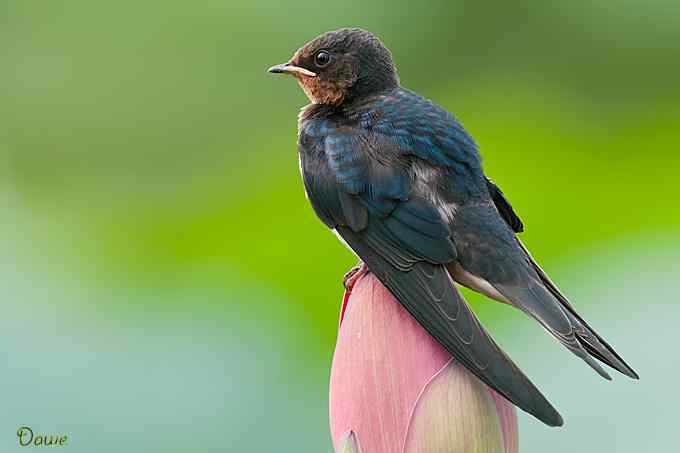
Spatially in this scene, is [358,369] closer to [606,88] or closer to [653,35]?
[606,88]

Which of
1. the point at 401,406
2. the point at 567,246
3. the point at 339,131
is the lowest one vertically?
the point at 567,246

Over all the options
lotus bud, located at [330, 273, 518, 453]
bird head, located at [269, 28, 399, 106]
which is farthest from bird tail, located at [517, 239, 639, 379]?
bird head, located at [269, 28, 399, 106]

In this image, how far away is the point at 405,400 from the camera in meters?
1.00

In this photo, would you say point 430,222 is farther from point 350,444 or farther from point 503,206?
point 350,444

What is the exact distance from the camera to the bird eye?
62.6 inches

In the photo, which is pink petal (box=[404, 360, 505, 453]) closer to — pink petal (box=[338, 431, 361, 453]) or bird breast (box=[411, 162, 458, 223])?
pink petal (box=[338, 431, 361, 453])

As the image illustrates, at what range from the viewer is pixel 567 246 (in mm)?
1786

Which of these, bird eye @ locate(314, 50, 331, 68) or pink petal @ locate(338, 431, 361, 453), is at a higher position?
bird eye @ locate(314, 50, 331, 68)

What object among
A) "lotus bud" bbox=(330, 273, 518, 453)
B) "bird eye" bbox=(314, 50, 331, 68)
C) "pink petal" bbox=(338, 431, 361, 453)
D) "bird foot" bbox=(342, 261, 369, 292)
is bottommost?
"pink petal" bbox=(338, 431, 361, 453)

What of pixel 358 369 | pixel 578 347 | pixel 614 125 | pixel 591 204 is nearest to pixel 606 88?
pixel 614 125

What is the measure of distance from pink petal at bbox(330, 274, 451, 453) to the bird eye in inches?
22.9

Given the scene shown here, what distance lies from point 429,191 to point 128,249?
2.09 feet

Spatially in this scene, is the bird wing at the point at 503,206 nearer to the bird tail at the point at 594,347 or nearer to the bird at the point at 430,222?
the bird at the point at 430,222

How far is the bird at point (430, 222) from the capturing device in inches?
44.3
